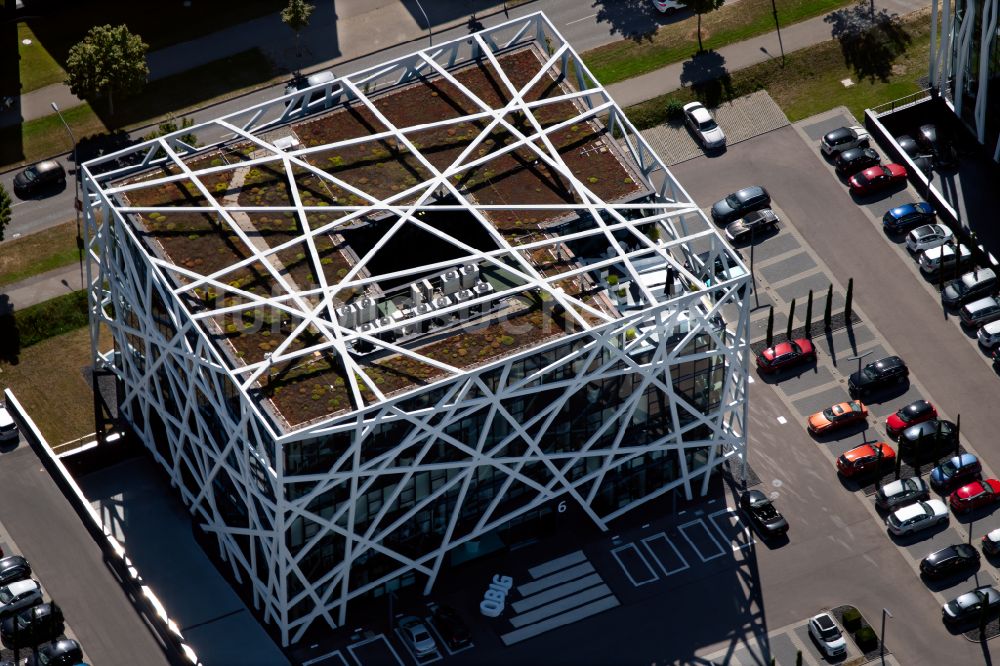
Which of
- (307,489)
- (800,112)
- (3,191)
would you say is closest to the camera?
(307,489)

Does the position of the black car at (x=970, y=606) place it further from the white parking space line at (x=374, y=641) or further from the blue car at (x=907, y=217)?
the white parking space line at (x=374, y=641)

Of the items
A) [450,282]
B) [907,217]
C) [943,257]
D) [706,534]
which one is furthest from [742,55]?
[450,282]

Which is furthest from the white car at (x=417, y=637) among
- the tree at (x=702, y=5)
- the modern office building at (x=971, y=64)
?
the modern office building at (x=971, y=64)

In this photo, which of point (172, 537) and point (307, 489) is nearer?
point (307, 489)

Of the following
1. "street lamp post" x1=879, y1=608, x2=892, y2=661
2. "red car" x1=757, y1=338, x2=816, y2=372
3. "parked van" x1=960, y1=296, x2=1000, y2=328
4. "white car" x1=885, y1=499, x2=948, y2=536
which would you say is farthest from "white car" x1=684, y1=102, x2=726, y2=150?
"street lamp post" x1=879, y1=608, x2=892, y2=661

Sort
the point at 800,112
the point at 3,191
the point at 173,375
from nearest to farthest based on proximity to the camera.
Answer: the point at 173,375
the point at 3,191
the point at 800,112

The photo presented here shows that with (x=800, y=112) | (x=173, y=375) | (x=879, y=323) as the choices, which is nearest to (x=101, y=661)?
(x=173, y=375)

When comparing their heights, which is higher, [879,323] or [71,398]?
[71,398]

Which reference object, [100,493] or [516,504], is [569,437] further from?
[100,493]
